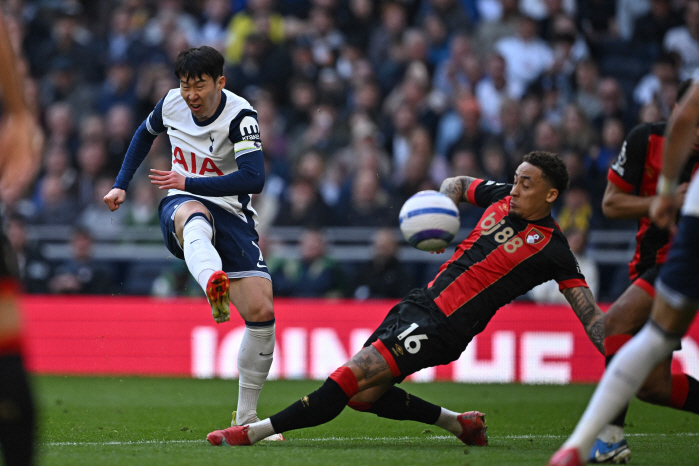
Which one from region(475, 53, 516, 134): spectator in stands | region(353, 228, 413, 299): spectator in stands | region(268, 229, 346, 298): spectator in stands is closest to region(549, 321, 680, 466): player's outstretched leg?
region(353, 228, 413, 299): spectator in stands

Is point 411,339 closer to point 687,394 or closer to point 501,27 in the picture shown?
point 687,394

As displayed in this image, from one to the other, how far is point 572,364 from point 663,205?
7276 mm

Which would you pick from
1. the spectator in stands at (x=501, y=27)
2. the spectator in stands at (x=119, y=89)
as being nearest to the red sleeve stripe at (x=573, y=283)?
the spectator in stands at (x=501, y=27)

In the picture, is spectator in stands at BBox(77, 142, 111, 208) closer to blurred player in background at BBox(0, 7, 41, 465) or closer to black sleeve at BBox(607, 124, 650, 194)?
black sleeve at BBox(607, 124, 650, 194)

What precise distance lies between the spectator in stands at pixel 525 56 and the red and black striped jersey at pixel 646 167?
28.7 ft

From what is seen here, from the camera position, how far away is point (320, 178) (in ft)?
42.5

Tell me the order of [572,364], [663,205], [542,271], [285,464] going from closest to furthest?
[663,205] → [285,464] → [542,271] → [572,364]

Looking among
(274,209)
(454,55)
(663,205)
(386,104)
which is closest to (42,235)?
(274,209)

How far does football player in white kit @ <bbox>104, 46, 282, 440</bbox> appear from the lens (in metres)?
5.64

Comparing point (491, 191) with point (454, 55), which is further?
point (454, 55)

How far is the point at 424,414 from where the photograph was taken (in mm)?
5449

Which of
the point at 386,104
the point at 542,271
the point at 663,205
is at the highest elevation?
the point at 386,104

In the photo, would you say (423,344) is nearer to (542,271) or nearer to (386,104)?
(542,271)

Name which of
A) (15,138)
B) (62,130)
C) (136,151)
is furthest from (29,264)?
(15,138)
